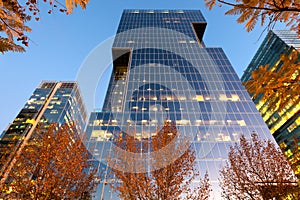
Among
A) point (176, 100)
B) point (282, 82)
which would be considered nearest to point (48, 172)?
point (282, 82)

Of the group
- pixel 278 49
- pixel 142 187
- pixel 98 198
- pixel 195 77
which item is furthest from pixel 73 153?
pixel 278 49

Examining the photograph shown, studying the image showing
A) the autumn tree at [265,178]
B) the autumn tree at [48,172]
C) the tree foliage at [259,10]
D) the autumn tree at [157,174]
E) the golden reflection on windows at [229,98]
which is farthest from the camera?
the golden reflection on windows at [229,98]

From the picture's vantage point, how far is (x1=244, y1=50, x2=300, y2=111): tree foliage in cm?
230

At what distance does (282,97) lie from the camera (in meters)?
2.37

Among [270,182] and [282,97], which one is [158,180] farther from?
[282,97]

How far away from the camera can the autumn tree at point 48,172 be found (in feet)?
33.8

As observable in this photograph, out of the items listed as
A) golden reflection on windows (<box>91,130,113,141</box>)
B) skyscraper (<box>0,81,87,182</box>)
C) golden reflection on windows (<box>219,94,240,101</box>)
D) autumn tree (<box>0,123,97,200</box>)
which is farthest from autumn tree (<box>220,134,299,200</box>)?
skyscraper (<box>0,81,87,182</box>)

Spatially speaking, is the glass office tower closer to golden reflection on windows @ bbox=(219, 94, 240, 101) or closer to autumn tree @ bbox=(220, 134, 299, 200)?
golden reflection on windows @ bbox=(219, 94, 240, 101)

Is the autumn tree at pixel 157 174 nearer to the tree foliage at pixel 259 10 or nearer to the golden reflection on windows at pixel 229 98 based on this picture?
the tree foliage at pixel 259 10

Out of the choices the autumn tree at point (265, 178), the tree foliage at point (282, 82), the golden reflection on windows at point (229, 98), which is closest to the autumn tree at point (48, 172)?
the autumn tree at point (265, 178)

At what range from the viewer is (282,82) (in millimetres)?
2328

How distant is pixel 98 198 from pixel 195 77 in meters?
28.6

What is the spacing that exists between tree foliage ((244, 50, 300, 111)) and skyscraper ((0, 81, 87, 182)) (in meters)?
69.6

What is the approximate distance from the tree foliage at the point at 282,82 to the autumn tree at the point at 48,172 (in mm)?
12171
